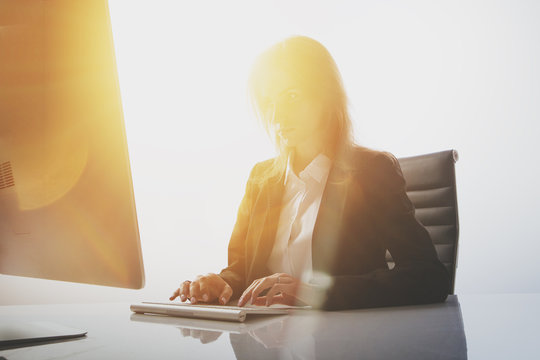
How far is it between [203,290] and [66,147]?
1.81 ft

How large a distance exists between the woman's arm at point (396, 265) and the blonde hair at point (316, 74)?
228 millimetres

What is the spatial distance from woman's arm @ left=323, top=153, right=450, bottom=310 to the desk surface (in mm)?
69

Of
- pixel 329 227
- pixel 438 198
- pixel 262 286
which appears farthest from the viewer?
pixel 438 198

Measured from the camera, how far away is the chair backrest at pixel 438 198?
1401mm

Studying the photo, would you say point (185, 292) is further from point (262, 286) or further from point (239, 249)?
point (239, 249)

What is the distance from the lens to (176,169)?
2994 mm

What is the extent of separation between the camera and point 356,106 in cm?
267

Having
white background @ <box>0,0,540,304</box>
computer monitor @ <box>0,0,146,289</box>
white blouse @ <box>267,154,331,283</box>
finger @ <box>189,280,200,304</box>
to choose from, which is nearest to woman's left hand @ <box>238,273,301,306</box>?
finger @ <box>189,280,200,304</box>

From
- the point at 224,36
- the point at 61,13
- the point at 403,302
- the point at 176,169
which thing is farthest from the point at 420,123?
the point at 61,13

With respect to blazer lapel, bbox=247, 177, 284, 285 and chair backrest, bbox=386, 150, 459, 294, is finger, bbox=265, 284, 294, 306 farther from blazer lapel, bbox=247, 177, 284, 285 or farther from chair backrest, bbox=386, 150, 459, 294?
chair backrest, bbox=386, 150, 459, 294

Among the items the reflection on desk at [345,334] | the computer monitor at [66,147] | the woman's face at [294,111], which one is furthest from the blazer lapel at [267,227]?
the computer monitor at [66,147]

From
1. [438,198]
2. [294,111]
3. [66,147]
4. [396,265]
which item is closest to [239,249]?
[294,111]

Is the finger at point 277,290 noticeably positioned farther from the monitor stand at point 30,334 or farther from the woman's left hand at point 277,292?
the monitor stand at point 30,334

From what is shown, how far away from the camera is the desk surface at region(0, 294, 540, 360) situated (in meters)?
0.39
